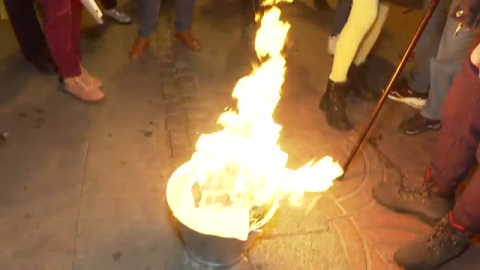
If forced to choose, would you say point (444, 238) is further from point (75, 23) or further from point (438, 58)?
point (75, 23)

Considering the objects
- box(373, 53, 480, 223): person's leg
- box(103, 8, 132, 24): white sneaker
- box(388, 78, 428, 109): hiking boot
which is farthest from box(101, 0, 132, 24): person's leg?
box(373, 53, 480, 223): person's leg

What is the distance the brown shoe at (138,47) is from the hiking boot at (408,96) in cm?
157

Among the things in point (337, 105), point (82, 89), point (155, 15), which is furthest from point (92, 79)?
point (337, 105)

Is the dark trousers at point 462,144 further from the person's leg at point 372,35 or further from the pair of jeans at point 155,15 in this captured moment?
the pair of jeans at point 155,15

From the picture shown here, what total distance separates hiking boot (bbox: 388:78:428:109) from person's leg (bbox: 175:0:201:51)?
4.24ft

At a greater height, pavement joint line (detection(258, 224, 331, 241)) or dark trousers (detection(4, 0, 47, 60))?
dark trousers (detection(4, 0, 47, 60))

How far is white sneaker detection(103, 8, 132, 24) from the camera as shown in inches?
149

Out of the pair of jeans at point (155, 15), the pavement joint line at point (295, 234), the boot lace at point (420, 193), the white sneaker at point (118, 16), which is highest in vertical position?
the pair of jeans at point (155, 15)

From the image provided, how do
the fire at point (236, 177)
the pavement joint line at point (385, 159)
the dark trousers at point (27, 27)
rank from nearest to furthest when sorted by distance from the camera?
the fire at point (236, 177) < the pavement joint line at point (385, 159) < the dark trousers at point (27, 27)

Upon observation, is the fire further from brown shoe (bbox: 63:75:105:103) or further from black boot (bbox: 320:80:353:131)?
brown shoe (bbox: 63:75:105:103)

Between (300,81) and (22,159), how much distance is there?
1.71 m

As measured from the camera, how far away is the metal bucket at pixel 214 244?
6.41ft

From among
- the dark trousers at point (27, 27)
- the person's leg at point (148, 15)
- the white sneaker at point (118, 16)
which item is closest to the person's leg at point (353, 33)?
the person's leg at point (148, 15)

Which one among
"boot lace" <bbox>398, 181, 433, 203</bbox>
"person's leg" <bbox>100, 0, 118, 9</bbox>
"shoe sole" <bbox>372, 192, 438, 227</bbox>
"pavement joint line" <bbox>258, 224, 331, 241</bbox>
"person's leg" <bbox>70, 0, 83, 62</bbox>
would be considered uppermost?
"person's leg" <bbox>70, 0, 83, 62</bbox>
